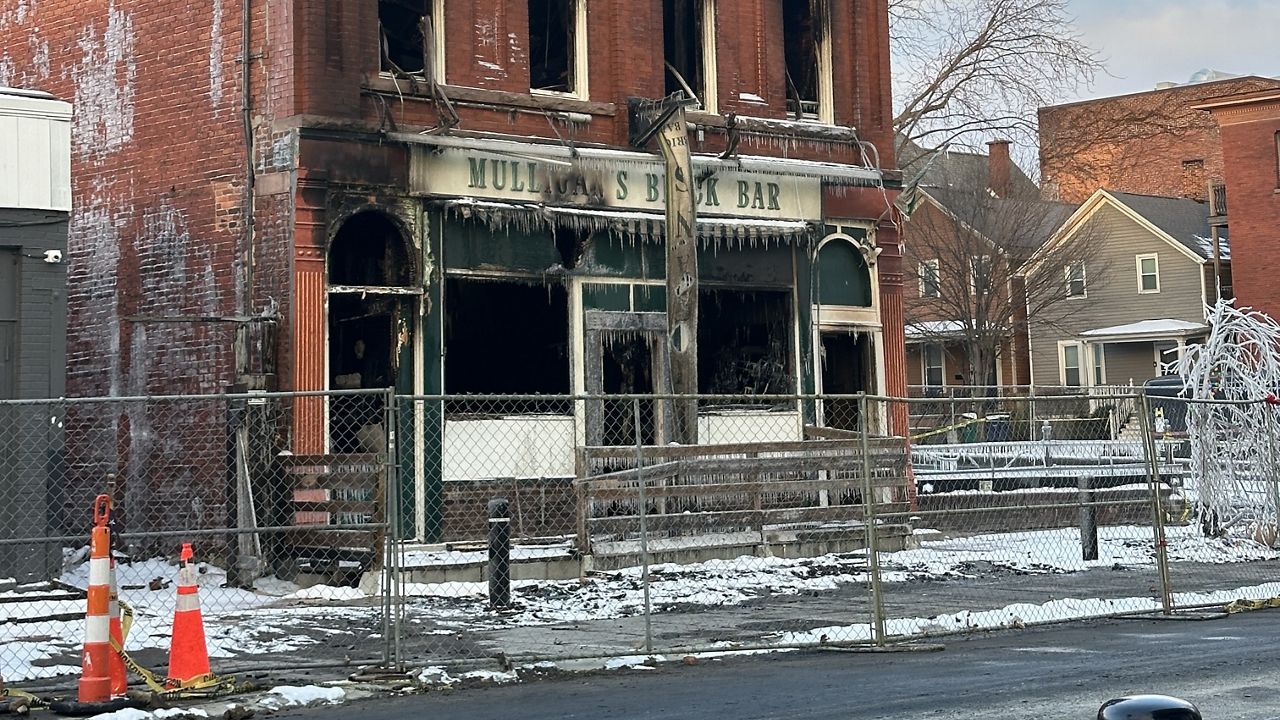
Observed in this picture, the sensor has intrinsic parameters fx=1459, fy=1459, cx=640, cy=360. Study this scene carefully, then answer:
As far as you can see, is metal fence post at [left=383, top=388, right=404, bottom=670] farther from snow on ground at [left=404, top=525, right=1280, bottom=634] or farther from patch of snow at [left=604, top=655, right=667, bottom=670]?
snow on ground at [left=404, top=525, right=1280, bottom=634]

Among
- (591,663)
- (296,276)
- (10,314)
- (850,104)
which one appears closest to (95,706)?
(591,663)

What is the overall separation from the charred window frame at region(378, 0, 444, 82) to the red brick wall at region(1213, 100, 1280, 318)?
33.2m

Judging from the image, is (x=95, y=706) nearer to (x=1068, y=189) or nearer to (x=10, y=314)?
(x=10, y=314)

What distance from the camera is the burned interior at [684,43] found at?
69.3ft

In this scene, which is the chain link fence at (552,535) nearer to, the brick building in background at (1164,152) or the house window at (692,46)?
the house window at (692,46)

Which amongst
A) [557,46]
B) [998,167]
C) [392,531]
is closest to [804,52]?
[557,46]

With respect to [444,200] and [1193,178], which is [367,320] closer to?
[444,200]

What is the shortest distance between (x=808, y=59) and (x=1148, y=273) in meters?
32.4

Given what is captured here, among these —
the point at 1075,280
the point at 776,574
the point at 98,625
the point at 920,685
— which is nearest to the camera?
the point at 98,625

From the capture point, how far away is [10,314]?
14.7 meters

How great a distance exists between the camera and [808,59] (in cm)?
2253

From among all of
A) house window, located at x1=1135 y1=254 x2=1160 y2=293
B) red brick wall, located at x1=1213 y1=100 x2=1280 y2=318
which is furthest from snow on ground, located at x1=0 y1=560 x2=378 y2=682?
house window, located at x1=1135 y1=254 x2=1160 y2=293

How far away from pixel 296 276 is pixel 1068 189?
6006 cm

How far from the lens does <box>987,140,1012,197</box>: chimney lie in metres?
49.2
